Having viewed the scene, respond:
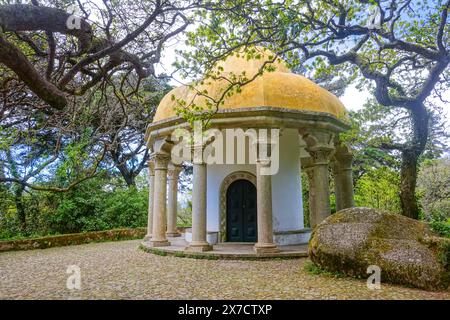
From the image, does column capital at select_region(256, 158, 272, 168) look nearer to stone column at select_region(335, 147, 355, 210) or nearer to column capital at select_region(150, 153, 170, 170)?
column capital at select_region(150, 153, 170, 170)

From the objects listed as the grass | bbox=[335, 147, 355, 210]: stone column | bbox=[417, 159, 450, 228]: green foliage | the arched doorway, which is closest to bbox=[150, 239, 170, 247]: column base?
the arched doorway

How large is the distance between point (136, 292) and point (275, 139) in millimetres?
5744

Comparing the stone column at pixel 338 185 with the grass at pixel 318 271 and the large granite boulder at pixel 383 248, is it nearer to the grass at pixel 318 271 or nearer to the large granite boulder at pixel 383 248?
the large granite boulder at pixel 383 248

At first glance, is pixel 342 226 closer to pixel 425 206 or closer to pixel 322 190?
pixel 322 190

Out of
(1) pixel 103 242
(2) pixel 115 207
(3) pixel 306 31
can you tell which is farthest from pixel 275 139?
(2) pixel 115 207

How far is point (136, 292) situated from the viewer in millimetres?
5609

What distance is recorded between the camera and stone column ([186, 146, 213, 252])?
9.46 metres

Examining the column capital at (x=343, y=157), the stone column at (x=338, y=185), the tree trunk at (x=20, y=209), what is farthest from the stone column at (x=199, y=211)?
the tree trunk at (x=20, y=209)

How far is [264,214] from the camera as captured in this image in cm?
900

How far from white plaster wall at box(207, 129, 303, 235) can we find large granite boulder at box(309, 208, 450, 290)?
4541mm

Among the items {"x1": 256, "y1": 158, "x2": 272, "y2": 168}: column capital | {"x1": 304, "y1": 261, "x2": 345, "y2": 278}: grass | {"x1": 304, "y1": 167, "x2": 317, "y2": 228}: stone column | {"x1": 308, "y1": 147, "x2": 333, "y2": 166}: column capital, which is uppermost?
{"x1": 308, "y1": 147, "x2": 333, "y2": 166}: column capital

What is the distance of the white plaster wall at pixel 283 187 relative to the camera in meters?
11.8

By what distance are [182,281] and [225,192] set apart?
5.86 metres

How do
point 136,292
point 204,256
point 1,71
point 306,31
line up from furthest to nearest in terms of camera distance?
point 204,256 < point 1,71 < point 306,31 < point 136,292
